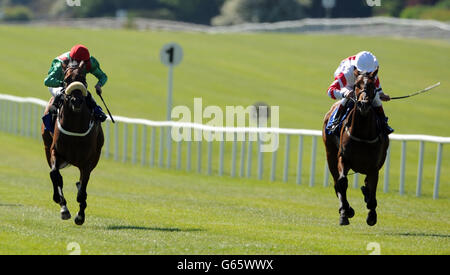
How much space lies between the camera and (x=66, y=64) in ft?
37.5

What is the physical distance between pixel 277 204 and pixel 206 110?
17.3 m

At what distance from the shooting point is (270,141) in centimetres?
2128

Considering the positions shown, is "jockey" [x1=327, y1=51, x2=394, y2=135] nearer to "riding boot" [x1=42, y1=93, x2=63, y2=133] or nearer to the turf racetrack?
the turf racetrack

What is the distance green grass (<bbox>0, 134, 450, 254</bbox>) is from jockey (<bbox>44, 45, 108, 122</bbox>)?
49.4 inches

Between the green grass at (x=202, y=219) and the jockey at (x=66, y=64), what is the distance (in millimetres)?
1256

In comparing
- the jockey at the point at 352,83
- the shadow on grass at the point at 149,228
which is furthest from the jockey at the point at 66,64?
the jockey at the point at 352,83

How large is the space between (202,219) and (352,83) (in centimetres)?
241

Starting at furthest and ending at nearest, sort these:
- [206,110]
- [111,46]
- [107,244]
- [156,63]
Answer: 1. [111,46]
2. [156,63]
3. [206,110]
4. [107,244]

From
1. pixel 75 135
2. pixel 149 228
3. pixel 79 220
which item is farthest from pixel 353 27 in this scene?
pixel 79 220

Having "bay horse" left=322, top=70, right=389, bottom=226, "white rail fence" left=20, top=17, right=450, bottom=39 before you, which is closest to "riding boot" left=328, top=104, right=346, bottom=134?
"bay horse" left=322, top=70, right=389, bottom=226

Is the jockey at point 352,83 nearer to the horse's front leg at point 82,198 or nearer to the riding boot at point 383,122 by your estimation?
the riding boot at point 383,122

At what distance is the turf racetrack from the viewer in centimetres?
1012
